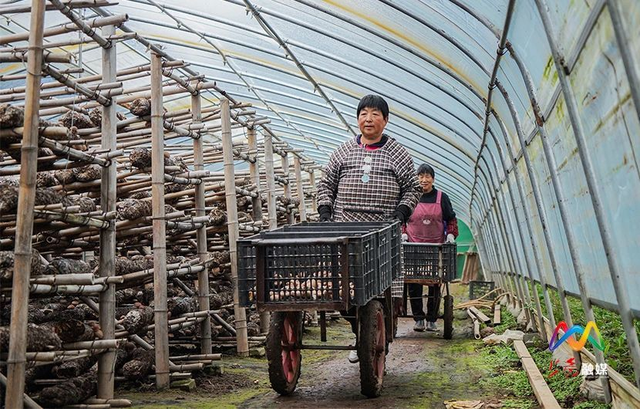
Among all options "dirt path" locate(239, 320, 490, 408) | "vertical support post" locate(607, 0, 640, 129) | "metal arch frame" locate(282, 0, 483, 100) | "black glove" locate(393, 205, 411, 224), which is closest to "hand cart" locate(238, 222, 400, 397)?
"dirt path" locate(239, 320, 490, 408)

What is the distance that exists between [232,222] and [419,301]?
2.86 metres

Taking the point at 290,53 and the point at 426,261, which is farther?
the point at 290,53

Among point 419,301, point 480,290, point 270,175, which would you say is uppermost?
point 270,175

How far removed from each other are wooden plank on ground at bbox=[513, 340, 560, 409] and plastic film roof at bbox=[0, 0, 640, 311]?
65 cm

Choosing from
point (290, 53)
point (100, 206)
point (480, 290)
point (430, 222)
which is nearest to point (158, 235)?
point (100, 206)

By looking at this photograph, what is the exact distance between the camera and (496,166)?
1104cm

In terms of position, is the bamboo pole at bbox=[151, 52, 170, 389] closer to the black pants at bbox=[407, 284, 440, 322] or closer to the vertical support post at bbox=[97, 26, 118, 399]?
the vertical support post at bbox=[97, 26, 118, 399]

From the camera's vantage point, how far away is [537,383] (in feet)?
17.3

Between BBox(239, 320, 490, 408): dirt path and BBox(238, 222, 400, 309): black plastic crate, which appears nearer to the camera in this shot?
BBox(238, 222, 400, 309): black plastic crate

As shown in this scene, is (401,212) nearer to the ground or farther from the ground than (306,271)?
farther from the ground

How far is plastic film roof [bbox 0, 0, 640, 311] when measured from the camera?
3.78 meters

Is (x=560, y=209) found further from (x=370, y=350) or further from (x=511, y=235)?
(x=511, y=235)

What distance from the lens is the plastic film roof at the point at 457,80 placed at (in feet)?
12.4

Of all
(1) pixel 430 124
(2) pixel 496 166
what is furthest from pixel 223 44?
(2) pixel 496 166
